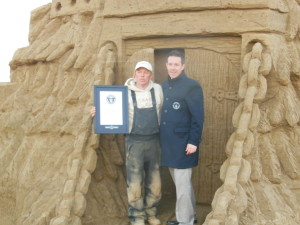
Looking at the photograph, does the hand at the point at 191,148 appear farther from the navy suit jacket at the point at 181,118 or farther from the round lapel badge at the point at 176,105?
the round lapel badge at the point at 176,105

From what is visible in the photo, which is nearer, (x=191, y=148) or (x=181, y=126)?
(x=191, y=148)

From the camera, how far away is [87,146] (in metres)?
6.00

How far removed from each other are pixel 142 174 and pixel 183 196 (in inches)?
22.3

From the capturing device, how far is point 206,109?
6.32 metres

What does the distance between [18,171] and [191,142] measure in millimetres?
3187

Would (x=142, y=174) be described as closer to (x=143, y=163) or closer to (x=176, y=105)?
(x=143, y=163)

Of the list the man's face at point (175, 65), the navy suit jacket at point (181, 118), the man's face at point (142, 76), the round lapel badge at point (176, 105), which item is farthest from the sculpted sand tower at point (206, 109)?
the man's face at point (142, 76)

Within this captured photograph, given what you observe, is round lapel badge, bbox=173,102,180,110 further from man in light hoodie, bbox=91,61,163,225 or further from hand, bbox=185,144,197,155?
hand, bbox=185,144,197,155

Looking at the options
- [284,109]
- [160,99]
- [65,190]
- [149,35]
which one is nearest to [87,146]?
[65,190]

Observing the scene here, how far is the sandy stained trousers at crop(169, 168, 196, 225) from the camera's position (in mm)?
5422

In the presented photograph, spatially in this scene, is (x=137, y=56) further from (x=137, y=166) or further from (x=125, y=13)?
(x=137, y=166)

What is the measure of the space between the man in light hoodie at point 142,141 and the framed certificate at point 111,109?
0.07m

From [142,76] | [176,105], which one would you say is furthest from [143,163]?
[142,76]

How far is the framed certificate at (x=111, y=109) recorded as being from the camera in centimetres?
554
